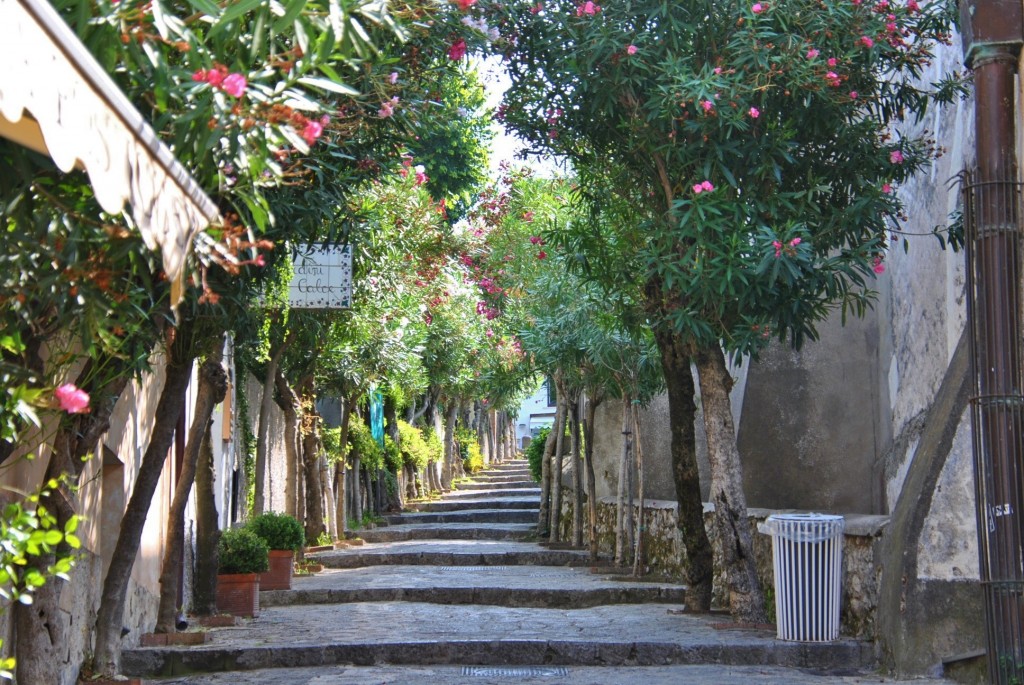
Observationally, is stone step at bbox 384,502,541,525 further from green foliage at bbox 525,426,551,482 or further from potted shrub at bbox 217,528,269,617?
potted shrub at bbox 217,528,269,617

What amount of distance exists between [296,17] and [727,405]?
844cm

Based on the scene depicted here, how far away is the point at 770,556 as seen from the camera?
41.5 feet

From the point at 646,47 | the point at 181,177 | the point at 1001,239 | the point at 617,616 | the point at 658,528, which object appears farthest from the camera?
the point at 658,528

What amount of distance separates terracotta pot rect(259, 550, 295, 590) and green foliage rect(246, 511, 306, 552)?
87mm

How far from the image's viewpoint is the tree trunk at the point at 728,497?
11539 millimetres

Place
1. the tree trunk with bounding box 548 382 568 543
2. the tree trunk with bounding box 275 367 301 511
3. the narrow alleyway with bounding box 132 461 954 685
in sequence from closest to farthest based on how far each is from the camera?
the narrow alleyway with bounding box 132 461 954 685 < the tree trunk with bounding box 275 367 301 511 < the tree trunk with bounding box 548 382 568 543

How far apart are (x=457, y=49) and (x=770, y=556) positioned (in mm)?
6217

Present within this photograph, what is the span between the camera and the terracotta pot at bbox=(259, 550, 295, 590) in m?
15.3

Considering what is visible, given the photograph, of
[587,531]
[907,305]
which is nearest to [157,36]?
[907,305]

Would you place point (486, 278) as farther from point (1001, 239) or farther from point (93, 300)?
point (93, 300)

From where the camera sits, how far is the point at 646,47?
10.3m

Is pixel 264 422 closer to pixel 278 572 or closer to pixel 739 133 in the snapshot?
pixel 278 572

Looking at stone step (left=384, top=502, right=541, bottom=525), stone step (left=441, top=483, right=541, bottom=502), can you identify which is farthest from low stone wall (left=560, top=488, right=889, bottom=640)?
stone step (left=441, top=483, right=541, bottom=502)

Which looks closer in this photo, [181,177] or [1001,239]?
[181,177]
